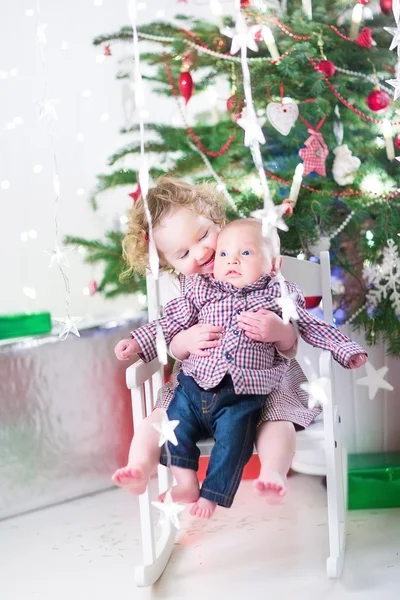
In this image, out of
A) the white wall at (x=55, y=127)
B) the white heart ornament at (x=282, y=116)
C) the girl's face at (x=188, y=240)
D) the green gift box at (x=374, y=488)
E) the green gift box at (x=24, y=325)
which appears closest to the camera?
the girl's face at (x=188, y=240)

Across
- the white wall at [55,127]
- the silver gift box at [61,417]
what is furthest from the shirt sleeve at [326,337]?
the white wall at [55,127]

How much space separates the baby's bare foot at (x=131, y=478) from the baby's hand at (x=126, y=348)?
0.90ft

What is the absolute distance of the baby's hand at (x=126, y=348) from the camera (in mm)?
1646

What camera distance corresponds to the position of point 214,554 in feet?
6.03

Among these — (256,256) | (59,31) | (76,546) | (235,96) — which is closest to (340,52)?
(235,96)

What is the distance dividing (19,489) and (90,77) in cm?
135

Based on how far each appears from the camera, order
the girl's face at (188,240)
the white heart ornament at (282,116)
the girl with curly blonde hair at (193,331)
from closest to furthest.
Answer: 1. the girl with curly blonde hair at (193,331)
2. the girl's face at (188,240)
3. the white heart ornament at (282,116)

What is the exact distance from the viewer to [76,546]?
1.94 meters

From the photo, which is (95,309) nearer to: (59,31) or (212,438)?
(59,31)

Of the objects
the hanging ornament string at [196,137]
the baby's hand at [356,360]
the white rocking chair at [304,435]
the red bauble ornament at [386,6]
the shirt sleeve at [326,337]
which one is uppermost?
the red bauble ornament at [386,6]

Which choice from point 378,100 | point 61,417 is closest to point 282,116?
point 378,100

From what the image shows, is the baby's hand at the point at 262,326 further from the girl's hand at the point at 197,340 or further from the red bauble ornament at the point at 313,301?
the red bauble ornament at the point at 313,301

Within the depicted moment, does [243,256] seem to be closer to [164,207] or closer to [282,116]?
[164,207]

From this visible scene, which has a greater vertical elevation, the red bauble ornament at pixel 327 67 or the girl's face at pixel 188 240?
the red bauble ornament at pixel 327 67
